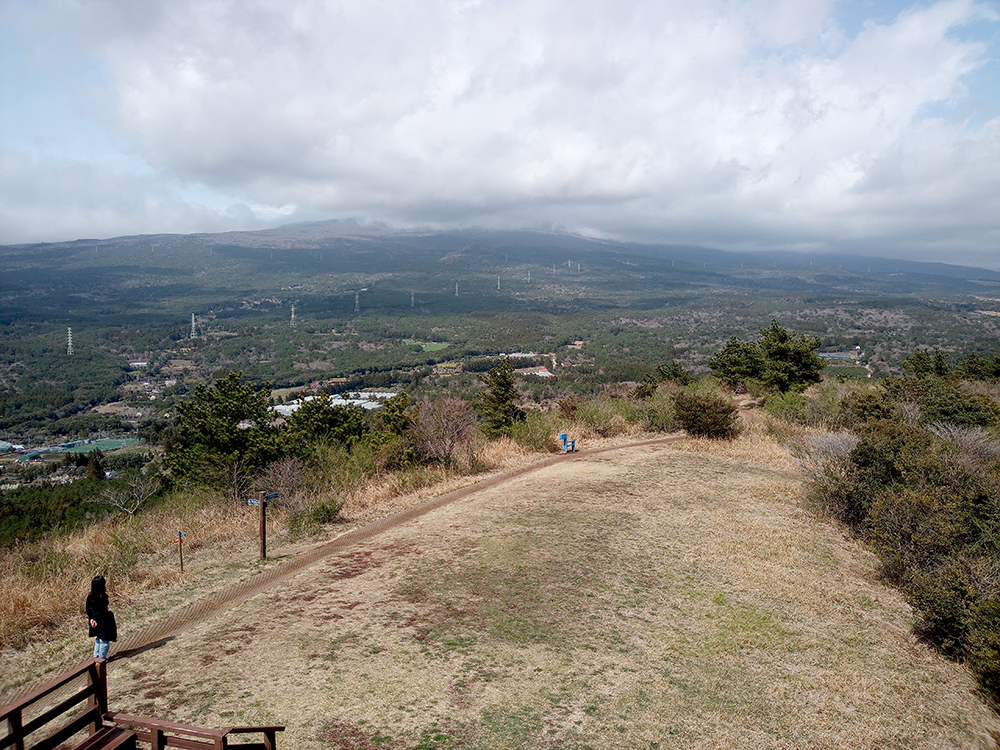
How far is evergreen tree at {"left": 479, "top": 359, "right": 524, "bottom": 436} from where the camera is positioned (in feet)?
74.2

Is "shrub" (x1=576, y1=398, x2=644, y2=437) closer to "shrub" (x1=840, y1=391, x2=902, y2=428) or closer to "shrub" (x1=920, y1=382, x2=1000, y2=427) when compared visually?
"shrub" (x1=840, y1=391, x2=902, y2=428)

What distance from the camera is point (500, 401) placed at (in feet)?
75.5

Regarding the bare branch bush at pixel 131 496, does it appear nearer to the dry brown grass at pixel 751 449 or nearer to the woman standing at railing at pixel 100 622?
the woman standing at railing at pixel 100 622

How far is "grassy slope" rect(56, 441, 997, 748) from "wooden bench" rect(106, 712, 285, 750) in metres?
0.87

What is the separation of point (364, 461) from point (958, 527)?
12149 millimetres

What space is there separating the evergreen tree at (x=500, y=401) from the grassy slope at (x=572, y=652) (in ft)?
38.8

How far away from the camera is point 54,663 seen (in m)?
6.30

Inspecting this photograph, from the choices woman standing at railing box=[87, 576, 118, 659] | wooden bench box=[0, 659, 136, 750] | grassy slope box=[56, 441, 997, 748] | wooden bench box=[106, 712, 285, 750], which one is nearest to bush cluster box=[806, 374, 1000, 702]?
grassy slope box=[56, 441, 997, 748]

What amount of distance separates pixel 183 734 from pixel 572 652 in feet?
13.4

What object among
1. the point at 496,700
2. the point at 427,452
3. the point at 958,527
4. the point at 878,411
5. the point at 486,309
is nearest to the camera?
the point at 496,700

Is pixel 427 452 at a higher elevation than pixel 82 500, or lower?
higher

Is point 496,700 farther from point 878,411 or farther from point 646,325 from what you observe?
point 646,325

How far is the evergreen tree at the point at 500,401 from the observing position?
74.2ft

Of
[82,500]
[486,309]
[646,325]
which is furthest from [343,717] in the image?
[486,309]
